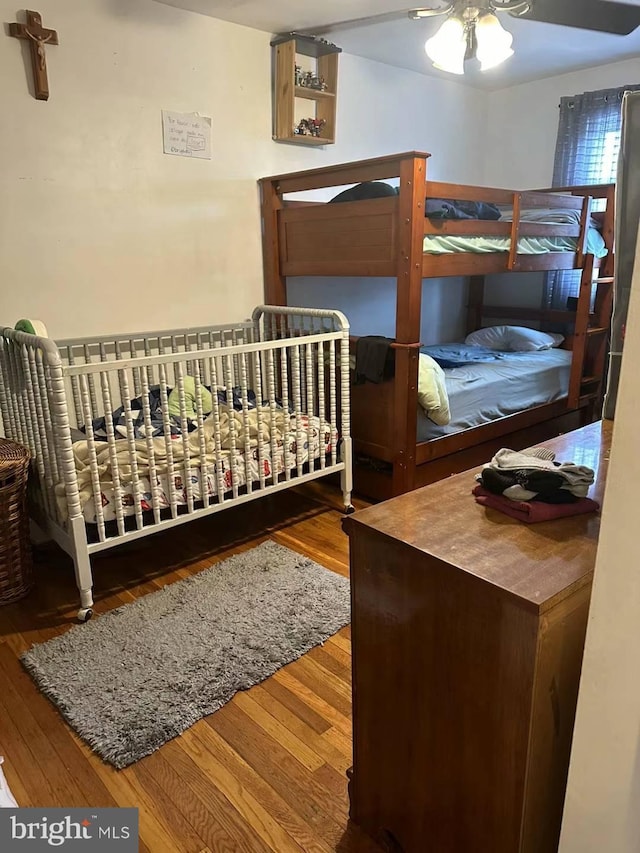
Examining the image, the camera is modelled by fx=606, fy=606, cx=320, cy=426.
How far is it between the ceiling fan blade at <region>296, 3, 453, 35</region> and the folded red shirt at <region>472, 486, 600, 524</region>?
1.89 metres

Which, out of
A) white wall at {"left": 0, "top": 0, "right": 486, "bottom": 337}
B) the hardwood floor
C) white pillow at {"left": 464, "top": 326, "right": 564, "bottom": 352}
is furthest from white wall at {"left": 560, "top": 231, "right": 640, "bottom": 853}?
white pillow at {"left": 464, "top": 326, "right": 564, "bottom": 352}

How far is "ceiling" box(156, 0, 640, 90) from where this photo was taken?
277 centimetres

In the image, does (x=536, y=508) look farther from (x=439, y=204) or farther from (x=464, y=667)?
(x=439, y=204)

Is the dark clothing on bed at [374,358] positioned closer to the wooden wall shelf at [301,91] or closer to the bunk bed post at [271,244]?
the bunk bed post at [271,244]

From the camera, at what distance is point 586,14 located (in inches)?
87.4

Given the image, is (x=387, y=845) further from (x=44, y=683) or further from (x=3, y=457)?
(x=3, y=457)

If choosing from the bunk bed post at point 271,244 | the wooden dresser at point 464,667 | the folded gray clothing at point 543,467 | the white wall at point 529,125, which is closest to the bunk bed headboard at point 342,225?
the bunk bed post at point 271,244

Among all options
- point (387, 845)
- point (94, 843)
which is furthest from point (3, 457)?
point (387, 845)

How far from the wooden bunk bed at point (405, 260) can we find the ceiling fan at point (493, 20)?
391mm

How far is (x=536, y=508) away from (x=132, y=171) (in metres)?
2.45

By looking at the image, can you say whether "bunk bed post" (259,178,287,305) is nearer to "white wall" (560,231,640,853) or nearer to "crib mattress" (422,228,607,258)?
"crib mattress" (422,228,607,258)

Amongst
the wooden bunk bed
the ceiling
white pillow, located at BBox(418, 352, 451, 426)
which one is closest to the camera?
the wooden bunk bed

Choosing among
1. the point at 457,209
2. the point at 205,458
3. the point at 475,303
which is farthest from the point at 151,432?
the point at 475,303

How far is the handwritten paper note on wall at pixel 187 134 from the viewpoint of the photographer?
284 cm
